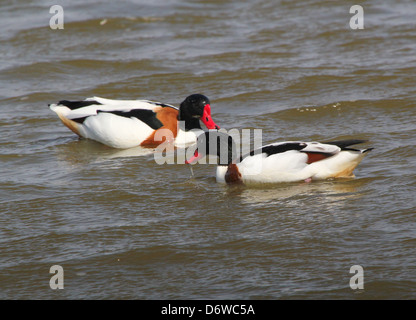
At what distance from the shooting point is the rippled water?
5102mm

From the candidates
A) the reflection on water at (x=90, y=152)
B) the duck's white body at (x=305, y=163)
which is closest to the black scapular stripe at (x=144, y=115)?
the reflection on water at (x=90, y=152)

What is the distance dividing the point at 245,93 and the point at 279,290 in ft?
18.5

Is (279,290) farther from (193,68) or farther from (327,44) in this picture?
(327,44)

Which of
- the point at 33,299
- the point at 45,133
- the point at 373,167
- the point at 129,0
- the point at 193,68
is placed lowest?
the point at 33,299

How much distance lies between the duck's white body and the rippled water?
127 millimetres

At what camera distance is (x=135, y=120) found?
8.54 m

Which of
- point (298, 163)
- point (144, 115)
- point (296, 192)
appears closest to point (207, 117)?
point (144, 115)

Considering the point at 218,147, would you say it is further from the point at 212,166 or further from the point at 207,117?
the point at 207,117

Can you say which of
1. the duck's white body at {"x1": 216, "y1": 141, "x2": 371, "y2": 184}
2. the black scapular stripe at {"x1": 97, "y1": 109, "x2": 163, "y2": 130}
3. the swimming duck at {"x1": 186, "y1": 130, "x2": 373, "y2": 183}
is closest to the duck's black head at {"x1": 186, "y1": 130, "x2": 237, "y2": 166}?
the swimming duck at {"x1": 186, "y1": 130, "x2": 373, "y2": 183}

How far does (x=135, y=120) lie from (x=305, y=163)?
2.61m

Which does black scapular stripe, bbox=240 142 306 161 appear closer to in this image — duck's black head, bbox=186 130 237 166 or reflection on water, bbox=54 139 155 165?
duck's black head, bbox=186 130 237 166

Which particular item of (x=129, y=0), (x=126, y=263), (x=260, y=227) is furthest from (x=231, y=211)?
(x=129, y=0)

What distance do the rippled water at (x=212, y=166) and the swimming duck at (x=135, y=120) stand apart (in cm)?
23

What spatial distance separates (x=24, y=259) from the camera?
5.45 m
